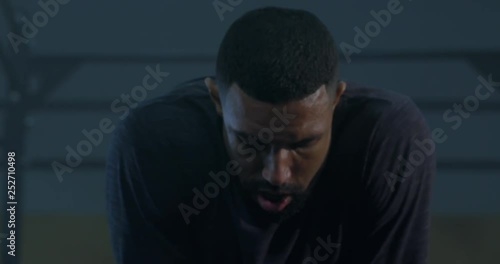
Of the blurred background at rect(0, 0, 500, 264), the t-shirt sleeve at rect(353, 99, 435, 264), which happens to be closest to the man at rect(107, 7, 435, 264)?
the t-shirt sleeve at rect(353, 99, 435, 264)

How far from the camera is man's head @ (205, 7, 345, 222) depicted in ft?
2.51

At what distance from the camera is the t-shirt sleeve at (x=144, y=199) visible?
2.87ft

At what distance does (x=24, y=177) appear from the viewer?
1963mm

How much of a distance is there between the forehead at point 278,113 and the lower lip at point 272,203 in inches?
2.8

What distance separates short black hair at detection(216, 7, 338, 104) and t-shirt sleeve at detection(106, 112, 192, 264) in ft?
0.42

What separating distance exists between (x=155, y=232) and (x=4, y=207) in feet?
3.69

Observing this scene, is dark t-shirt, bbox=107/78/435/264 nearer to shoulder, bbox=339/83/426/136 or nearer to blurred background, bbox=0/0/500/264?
shoulder, bbox=339/83/426/136

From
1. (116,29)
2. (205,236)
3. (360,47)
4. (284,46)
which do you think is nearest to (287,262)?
(205,236)

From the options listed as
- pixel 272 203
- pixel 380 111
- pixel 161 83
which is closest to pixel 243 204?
pixel 272 203

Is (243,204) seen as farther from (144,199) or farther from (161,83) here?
(161,83)

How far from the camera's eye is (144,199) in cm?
88

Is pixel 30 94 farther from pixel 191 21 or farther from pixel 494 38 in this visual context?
pixel 494 38

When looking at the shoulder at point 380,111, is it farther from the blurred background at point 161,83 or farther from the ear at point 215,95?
the blurred background at point 161,83

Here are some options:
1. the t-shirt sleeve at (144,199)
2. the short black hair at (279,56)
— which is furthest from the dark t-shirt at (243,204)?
the short black hair at (279,56)
